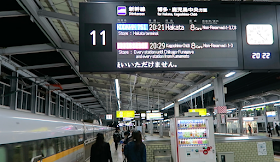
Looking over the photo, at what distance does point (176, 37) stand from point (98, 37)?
1.45 meters

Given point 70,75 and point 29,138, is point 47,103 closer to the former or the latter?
point 70,75

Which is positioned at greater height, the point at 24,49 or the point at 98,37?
the point at 24,49

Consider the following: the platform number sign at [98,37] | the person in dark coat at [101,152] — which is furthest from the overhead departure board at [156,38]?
the person in dark coat at [101,152]

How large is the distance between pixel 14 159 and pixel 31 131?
879 mm

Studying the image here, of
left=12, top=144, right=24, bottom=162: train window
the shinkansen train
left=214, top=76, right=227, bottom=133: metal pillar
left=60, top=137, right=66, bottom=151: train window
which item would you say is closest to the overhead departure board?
the shinkansen train

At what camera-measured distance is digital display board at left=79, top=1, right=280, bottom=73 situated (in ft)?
15.8

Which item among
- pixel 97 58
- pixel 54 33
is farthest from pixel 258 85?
pixel 97 58

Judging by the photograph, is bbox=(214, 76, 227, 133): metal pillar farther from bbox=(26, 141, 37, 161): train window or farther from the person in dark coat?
bbox=(26, 141, 37, 161): train window

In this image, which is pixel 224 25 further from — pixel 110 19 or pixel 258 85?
pixel 258 85

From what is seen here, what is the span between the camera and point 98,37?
492 cm

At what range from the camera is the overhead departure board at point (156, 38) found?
481 centimetres

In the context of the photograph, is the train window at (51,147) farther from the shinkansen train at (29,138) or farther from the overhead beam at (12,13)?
the overhead beam at (12,13)

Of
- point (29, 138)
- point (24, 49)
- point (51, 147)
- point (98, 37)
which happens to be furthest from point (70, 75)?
point (98, 37)

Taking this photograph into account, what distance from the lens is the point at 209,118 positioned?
7.64 metres
